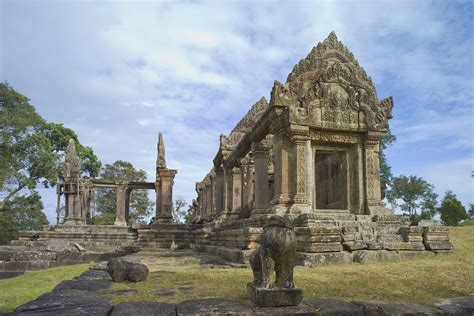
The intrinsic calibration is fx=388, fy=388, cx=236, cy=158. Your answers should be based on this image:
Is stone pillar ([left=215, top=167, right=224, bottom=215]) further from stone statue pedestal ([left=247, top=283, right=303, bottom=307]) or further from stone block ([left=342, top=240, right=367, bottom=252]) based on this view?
stone statue pedestal ([left=247, top=283, right=303, bottom=307])

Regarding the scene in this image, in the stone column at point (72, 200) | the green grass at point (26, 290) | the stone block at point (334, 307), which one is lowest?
the green grass at point (26, 290)

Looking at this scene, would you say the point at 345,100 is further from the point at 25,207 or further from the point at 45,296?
the point at 25,207

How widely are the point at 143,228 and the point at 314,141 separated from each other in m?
12.6

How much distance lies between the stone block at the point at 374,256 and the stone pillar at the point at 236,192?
8748mm

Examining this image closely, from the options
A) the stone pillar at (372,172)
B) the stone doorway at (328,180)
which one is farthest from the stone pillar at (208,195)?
the stone pillar at (372,172)

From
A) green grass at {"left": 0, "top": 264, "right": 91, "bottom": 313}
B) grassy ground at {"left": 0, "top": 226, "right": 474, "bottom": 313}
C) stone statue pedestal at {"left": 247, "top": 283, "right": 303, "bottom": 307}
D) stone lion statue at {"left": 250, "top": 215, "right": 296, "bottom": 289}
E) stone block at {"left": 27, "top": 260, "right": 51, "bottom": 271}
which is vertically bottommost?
stone block at {"left": 27, "top": 260, "right": 51, "bottom": 271}

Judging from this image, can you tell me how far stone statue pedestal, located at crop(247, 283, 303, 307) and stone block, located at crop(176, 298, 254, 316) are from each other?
0.46 ft

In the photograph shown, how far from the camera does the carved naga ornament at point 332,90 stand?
397 inches

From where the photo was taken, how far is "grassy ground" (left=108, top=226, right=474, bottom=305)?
171 inches

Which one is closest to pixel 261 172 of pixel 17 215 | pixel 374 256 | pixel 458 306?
pixel 374 256

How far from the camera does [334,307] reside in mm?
3494

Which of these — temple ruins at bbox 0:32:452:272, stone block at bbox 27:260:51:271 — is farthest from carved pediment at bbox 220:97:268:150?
stone block at bbox 27:260:51:271

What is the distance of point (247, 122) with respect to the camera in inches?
665

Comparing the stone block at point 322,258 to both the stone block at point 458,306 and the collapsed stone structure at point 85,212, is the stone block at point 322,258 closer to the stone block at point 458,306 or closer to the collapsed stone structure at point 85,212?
the stone block at point 458,306
